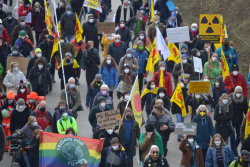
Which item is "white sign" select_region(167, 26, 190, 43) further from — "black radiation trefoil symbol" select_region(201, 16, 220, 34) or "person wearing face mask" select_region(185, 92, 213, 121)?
"person wearing face mask" select_region(185, 92, 213, 121)

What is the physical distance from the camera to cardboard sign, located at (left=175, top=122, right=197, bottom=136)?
12.4 meters

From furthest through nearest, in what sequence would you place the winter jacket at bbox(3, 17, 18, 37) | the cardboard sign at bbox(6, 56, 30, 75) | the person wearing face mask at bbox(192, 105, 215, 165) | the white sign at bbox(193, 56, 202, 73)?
the winter jacket at bbox(3, 17, 18, 37), the white sign at bbox(193, 56, 202, 73), the cardboard sign at bbox(6, 56, 30, 75), the person wearing face mask at bbox(192, 105, 215, 165)

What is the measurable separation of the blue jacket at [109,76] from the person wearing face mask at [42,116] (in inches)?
129

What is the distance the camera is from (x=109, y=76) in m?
16.3

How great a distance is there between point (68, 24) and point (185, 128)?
27.7 ft

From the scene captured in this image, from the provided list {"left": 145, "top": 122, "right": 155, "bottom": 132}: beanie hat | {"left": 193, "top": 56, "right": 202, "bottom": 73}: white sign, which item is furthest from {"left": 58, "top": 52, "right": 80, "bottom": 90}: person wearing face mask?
{"left": 145, "top": 122, "right": 155, "bottom": 132}: beanie hat

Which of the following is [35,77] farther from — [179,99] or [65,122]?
[179,99]

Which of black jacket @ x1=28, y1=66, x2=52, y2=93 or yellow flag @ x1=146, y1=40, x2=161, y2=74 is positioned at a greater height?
yellow flag @ x1=146, y1=40, x2=161, y2=74

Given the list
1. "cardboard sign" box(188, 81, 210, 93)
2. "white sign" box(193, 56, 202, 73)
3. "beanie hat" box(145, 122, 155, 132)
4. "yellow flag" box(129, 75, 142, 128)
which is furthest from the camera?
"white sign" box(193, 56, 202, 73)

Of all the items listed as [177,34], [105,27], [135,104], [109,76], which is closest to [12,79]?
[109,76]

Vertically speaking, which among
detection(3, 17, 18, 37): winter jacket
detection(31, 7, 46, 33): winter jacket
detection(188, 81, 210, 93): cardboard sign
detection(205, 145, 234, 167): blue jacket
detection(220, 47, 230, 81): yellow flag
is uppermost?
detection(31, 7, 46, 33): winter jacket

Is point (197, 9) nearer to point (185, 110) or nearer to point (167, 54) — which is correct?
point (167, 54)

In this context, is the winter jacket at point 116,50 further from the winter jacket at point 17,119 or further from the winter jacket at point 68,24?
the winter jacket at point 17,119

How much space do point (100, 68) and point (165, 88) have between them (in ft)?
6.46
